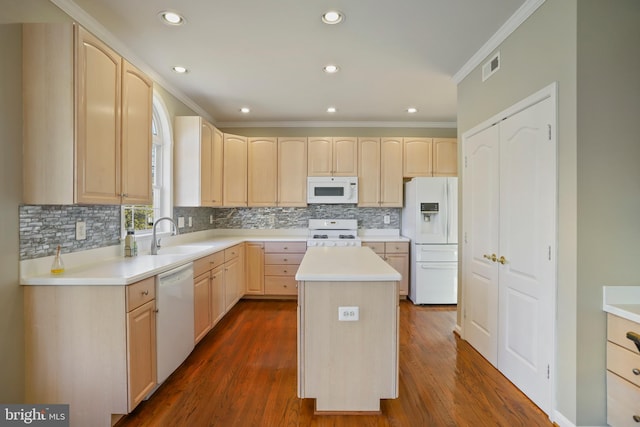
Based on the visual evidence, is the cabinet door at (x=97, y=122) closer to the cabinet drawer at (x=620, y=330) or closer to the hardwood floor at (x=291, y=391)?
the hardwood floor at (x=291, y=391)

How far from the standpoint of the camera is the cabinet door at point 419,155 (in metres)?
4.54

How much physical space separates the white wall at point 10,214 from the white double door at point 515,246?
312 centimetres

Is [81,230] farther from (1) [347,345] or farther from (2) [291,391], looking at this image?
(1) [347,345]

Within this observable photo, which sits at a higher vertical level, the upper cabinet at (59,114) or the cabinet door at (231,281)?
the upper cabinet at (59,114)

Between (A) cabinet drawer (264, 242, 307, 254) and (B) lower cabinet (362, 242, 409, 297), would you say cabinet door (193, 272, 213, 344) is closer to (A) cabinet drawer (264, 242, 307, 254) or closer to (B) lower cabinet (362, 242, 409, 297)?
(A) cabinet drawer (264, 242, 307, 254)

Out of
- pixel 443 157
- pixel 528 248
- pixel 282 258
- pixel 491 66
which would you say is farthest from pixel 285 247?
pixel 491 66

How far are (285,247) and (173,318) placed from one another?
2.12 metres

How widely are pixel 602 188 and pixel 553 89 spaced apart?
643mm

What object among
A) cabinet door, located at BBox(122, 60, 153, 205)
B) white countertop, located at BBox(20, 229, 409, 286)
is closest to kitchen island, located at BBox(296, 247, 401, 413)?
white countertop, located at BBox(20, 229, 409, 286)

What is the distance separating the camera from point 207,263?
2.99 metres

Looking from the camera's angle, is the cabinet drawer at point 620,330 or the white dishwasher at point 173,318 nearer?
the cabinet drawer at point 620,330

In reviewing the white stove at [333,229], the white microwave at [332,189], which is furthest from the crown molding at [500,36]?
the white stove at [333,229]

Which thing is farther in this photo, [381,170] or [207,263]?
[381,170]

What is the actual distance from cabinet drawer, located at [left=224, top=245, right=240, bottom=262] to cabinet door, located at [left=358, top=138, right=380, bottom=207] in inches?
75.1
